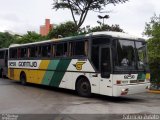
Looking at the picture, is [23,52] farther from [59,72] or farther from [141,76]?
[141,76]

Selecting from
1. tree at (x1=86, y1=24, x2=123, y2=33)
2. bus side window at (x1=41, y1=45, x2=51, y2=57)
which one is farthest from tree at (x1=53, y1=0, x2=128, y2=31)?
bus side window at (x1=41, y1=45, x2=51, y2=57)

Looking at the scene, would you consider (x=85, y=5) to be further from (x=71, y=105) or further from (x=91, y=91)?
(x=71, y=105)

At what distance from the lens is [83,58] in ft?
50.8

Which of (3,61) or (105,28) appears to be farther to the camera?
(105,28)

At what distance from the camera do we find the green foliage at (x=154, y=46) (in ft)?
64.4

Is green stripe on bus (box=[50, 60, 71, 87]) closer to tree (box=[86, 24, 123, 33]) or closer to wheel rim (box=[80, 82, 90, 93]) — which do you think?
wheel rim (box=[80, 82, 90, 93])

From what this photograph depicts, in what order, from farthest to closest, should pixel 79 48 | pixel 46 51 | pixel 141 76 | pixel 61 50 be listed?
pixel 46 51 → pixel 61 50 → pixel 79 48 → pixel 141 76

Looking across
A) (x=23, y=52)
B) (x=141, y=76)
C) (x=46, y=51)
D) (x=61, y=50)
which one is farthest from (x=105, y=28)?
(x=141, y=76)

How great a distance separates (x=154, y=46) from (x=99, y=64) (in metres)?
7.90

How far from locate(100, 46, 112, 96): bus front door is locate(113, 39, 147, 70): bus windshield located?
33 centimetres

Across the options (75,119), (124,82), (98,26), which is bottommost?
(75,119)

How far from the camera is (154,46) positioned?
21266 mm

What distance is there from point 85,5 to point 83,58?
2160 cm

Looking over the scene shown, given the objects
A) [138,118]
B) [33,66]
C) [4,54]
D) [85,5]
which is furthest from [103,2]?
[138,118]
